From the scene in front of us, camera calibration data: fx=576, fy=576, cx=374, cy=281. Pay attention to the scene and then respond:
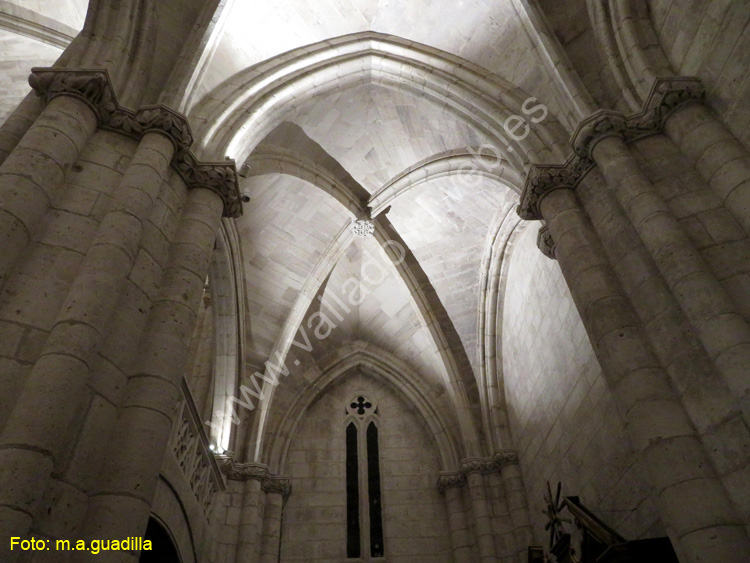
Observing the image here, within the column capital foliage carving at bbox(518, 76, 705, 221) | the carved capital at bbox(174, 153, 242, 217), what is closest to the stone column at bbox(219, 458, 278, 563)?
the carved capital at bbox(174, 153, 242, 217)

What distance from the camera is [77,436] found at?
3.32 metres

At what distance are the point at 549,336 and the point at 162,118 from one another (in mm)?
5506

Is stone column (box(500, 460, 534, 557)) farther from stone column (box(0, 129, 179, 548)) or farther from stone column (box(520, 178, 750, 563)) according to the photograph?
stone column (box(0, 129, 179, 548))

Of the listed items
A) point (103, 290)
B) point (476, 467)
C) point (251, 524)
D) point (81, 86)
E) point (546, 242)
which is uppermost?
point (546, 242)

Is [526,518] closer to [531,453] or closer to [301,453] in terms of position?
[531,453]

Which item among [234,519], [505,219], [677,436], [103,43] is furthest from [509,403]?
[103,43]

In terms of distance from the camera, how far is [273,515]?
9477 millimetres

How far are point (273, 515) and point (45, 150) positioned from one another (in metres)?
7.22

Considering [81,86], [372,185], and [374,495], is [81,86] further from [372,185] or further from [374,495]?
[374,495]

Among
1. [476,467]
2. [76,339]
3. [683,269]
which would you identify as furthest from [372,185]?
[76,339]

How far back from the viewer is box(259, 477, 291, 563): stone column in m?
9.05

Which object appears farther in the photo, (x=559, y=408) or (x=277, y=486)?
(x=277, y=486)

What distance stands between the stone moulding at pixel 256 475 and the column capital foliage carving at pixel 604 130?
609cm

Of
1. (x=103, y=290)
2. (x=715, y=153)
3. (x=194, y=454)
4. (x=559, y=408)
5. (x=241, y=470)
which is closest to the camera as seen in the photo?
(x=103, y=290)
